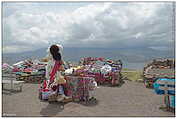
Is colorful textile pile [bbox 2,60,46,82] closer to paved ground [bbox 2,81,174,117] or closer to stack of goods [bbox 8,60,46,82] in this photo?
stack of goods [bbox 8,60,46,82]

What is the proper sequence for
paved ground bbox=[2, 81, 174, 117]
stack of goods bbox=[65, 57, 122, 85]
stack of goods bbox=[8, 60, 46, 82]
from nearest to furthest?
paved ground bbox=[2, 81, 174, 117], stack of goods bbox=[65, 57, 122, 85], stack of goods bbox=[8, 60, 46, 82]

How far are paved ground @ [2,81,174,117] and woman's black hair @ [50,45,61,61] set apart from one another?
4.35 ft

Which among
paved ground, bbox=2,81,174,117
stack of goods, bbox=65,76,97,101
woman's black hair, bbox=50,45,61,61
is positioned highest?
woman's black hair, bbox=50,45,61,61

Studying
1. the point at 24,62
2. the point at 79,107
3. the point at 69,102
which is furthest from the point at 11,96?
the point at 24,62

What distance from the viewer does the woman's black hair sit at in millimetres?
6188

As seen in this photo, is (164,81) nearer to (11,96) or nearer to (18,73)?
(11,96)

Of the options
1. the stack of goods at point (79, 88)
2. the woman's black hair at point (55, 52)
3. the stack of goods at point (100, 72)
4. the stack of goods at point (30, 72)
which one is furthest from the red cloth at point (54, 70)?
A: the stack of goods at point (30, 72)

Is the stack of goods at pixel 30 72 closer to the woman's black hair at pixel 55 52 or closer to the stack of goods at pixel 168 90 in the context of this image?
the woman's black hair at pixel 55 52

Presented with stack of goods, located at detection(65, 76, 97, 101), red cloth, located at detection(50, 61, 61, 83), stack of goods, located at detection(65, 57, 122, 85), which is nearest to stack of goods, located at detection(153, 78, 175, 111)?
stack of goods, located at detection(65, 76, 97, 101)

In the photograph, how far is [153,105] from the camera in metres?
5.80

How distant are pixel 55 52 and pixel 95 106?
192cm

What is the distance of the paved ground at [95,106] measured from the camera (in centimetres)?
510

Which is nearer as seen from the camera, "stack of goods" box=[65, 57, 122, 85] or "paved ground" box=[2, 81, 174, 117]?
"paved ground" box=[2, 81, 174, 117]

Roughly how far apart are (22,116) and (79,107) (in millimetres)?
1449
